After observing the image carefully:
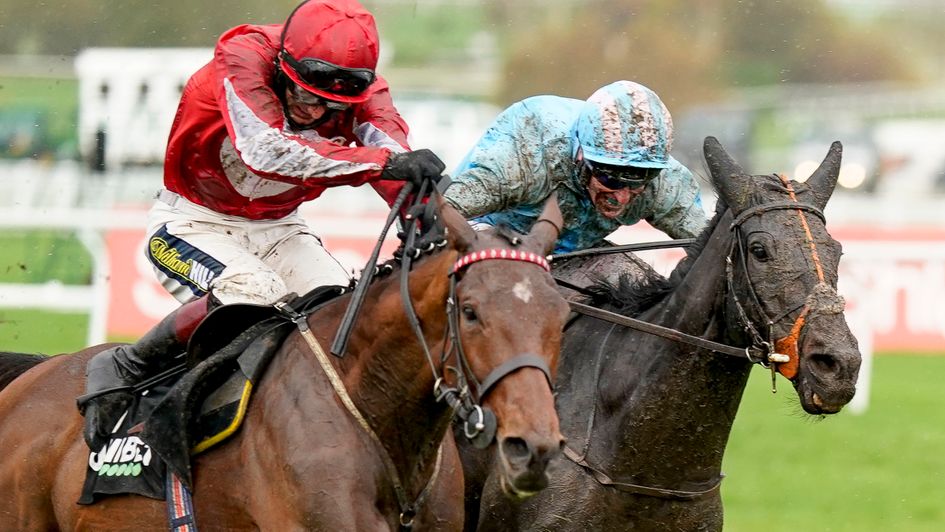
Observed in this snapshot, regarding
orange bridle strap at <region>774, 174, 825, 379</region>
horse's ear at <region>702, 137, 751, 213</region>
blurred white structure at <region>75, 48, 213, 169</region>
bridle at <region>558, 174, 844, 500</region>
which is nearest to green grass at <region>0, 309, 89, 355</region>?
blurred white structure at <region>75, 48, 213, 169</region>

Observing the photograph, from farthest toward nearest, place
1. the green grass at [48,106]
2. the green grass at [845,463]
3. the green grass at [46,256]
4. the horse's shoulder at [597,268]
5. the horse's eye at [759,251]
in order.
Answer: the green grass at [48,106], the green grass at [46,256], the green grass at [845,463], the horse's shoulder at [597,268], the horse's eye at [759,251]

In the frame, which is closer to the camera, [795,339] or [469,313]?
[469,313]

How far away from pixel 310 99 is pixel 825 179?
190 centimetres

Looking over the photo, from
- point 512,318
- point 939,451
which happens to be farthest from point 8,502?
point 939,451

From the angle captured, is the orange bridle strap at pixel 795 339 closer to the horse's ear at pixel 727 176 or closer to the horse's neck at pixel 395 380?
the horse's ear at pixel 727 176

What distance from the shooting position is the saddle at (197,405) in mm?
4977

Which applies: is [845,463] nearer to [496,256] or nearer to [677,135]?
[496,256]

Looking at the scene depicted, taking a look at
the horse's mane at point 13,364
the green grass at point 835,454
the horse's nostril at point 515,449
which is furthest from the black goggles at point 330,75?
the green grass at point 835,454

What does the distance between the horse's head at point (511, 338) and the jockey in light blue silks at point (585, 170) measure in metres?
1.63

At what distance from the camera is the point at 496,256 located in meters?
4.38

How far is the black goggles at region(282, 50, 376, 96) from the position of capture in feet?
16.7

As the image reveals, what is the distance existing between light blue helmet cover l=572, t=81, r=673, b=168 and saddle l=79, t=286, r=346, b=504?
1.40m

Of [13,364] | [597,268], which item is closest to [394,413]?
[597,268]

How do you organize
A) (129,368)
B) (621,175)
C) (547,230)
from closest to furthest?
(547,230) → (129,368) → (621,175)
